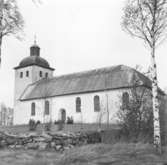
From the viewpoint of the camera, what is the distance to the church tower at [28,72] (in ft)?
126

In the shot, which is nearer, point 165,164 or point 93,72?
point 165,164

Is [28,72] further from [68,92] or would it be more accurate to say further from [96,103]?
[96,103]

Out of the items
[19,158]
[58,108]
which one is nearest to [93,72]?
[58,108]

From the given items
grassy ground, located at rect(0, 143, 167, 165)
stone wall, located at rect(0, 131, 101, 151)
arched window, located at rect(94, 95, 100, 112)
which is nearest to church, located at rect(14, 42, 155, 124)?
arched window, located at rect(94, 95, 100, 112)

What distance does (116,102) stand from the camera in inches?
1062

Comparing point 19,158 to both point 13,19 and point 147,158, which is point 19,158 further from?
point 13,19

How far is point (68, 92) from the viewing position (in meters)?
31.8

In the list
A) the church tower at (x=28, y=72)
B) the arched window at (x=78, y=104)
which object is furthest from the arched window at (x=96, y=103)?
the church tower at (x=28, y=72)

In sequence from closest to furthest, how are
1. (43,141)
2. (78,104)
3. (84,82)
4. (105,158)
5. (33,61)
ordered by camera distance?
(105,158), (43,141), (78,104), (84,82), (33,61)

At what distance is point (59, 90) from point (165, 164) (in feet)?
85.1

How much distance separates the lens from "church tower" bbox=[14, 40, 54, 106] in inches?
1511

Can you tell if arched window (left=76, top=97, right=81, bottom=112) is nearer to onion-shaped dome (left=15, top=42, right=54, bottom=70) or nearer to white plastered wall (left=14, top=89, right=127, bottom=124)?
white plastered wall (left=14, top=89, right=127, bottom=124)

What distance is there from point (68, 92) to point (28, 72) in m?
10.4

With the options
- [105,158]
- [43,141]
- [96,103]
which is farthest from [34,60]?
[105,158]
